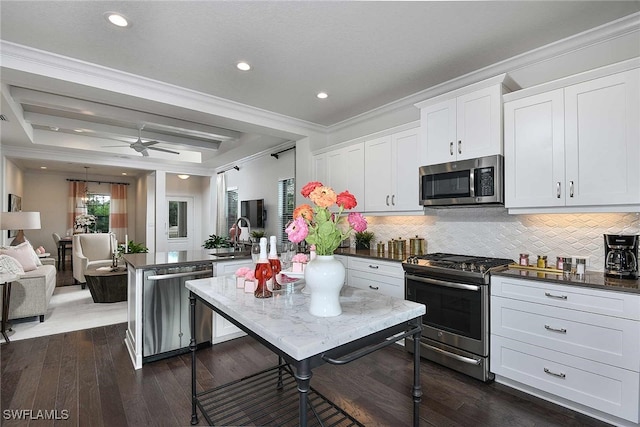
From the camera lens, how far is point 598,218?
246 cm

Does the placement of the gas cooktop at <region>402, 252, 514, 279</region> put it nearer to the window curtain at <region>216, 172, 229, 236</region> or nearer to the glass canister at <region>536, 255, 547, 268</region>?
the glass canister at <region>536, 255, 547, 268</region>

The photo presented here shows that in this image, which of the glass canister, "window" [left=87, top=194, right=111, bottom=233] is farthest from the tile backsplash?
"window" [left=87, top=194, right=111, bottom=233]

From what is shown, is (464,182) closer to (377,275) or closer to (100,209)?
(377,275)

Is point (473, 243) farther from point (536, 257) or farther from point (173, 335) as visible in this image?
point (173, 335)

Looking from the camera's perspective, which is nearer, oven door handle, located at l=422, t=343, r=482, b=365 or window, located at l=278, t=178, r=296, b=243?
oven door handle, located at l=422, t=343, r=482, b=365

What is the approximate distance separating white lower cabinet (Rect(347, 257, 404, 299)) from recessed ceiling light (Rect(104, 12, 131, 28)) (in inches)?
122

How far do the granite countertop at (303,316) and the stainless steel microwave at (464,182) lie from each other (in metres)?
1.60

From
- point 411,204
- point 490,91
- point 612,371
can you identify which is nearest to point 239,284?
point 411,204

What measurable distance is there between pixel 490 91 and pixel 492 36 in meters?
0.45

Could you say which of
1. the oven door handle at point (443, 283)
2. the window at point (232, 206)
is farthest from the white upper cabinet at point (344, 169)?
the window at point (232, 206)

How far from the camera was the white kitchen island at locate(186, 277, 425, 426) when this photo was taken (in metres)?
1.18

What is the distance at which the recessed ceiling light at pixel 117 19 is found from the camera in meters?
2.16

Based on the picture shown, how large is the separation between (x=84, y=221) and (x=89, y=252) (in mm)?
2729

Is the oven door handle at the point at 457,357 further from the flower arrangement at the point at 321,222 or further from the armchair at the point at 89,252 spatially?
the armchair at the point at 89,252
